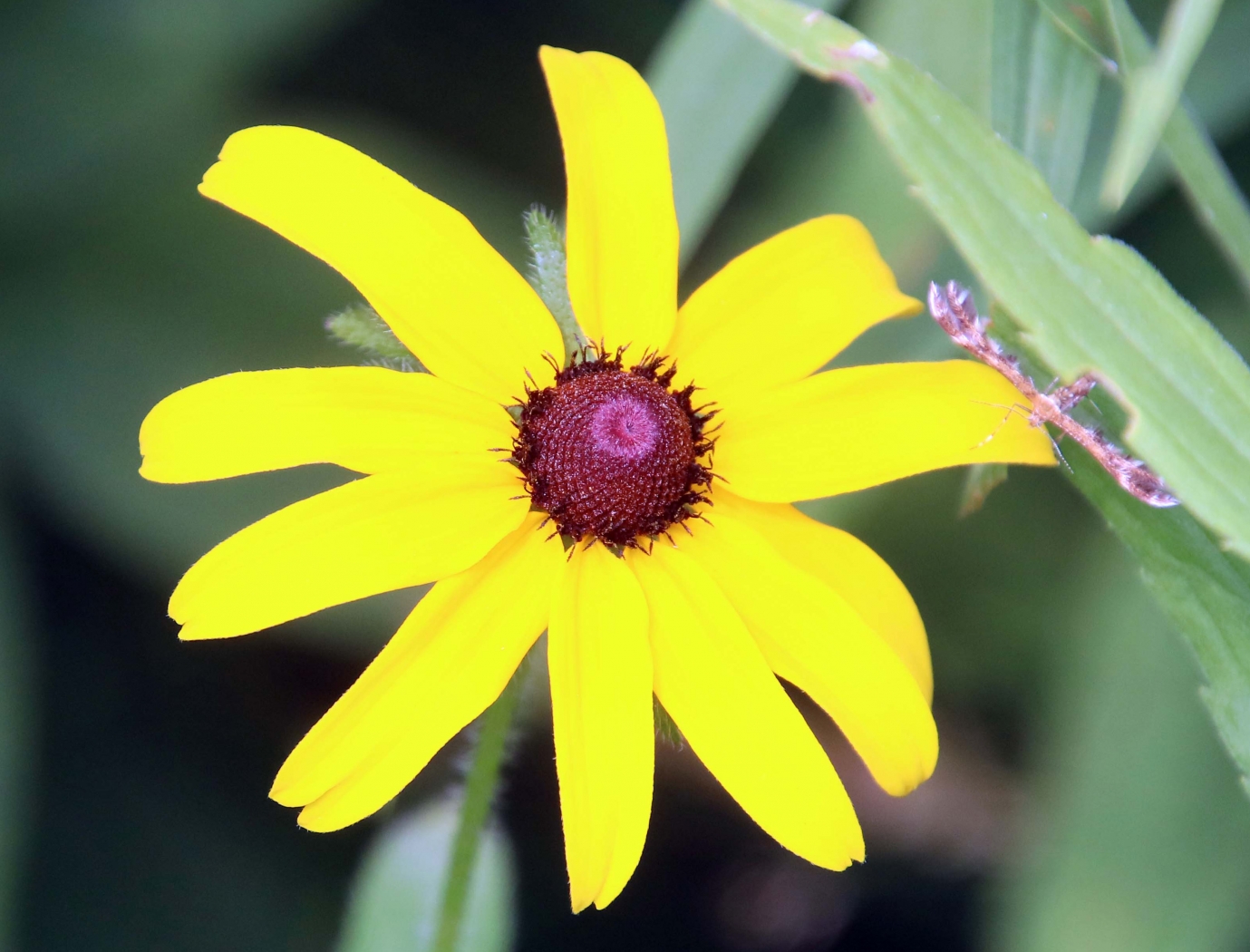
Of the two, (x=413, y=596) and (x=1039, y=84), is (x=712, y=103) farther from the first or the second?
(x=413, y=596)

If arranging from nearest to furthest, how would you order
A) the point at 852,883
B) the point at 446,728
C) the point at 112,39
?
the point at 446,728, the point at 112,39, the point at 852,883

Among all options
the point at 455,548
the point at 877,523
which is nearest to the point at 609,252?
the point at 455,548

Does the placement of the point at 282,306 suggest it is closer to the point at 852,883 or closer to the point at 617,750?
the point at 617,750

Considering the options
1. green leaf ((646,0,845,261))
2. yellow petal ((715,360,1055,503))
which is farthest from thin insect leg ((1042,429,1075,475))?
green leaf ((646,0,845,261))

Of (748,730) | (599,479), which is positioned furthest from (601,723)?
(599,479)

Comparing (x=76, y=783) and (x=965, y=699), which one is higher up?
(x=76, y=783)

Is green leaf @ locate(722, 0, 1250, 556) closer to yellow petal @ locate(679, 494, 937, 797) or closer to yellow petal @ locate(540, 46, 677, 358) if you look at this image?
yellow petal @ locate(540, 46, 677, 358)
